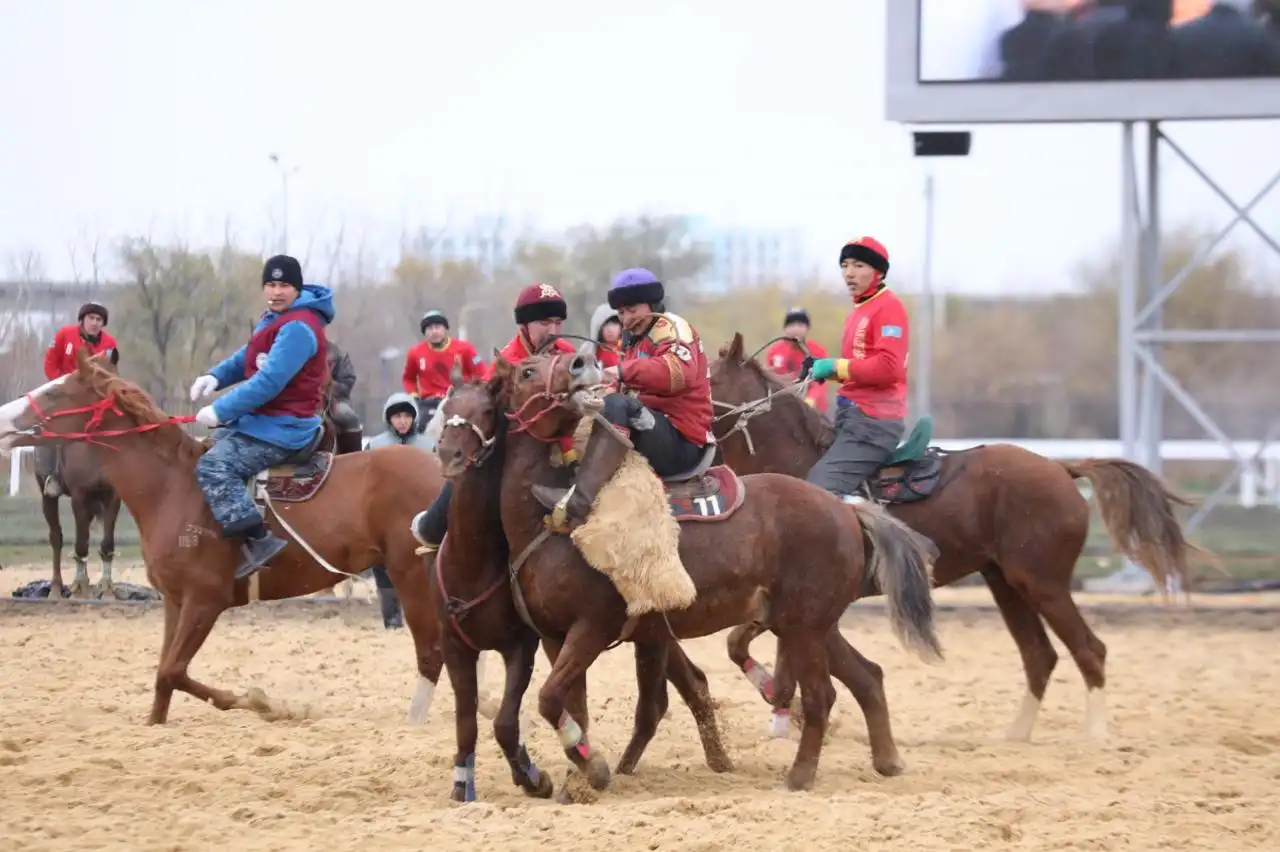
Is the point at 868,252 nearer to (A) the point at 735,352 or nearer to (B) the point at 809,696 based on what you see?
(A) the point at 735,352

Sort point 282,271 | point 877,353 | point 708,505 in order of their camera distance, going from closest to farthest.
→ point 708,505 < point 877,353 < point 282,271

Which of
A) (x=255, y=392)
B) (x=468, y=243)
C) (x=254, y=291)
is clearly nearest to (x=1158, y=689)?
(x=255, y=392)

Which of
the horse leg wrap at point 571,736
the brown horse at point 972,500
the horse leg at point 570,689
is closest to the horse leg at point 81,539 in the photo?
the brown horse at point 972,500

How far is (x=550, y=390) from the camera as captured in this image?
700 centimetres

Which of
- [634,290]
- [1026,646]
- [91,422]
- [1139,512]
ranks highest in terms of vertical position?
[634,290]

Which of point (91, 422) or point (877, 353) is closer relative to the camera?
point (877, 353)

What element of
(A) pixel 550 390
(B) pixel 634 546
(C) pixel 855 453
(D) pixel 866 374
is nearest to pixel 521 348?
(A) pixel 550 390

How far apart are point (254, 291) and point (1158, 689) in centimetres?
1173

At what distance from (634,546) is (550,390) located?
2.48ft

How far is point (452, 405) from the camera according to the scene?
6.98 m

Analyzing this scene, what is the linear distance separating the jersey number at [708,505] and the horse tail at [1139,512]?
318 cm

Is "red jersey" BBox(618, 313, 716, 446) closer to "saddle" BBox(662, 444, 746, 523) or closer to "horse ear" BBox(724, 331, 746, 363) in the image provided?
"saddle" BBox(662, 444, 746, 523)

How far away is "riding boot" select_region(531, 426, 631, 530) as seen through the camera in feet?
23.2

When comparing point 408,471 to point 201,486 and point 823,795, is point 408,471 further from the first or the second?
point 823,795
